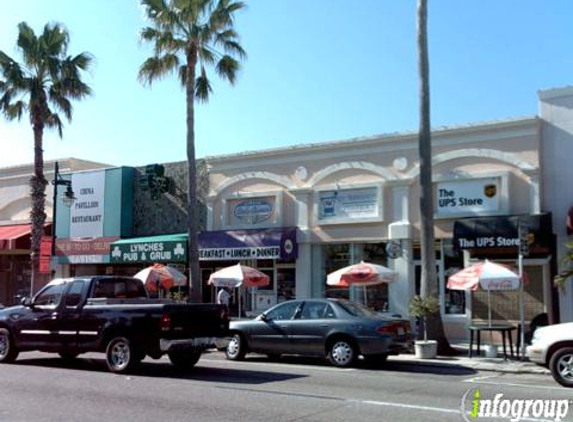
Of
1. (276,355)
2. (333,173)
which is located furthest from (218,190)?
(276,355)

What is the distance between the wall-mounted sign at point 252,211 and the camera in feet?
77.2

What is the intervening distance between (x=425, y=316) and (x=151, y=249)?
1126cm

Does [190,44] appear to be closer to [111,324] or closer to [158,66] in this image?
[158,66]

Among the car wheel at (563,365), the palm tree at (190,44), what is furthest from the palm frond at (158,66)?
the car wheel at (563,365)

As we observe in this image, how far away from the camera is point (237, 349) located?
16.2 m

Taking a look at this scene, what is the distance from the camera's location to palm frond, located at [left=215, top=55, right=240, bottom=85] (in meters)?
22.9

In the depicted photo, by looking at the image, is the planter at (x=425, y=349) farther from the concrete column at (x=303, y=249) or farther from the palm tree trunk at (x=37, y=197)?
the palm tree trunk at (x=37, y=197)

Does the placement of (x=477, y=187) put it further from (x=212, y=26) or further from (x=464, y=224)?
(x=212, y=26)

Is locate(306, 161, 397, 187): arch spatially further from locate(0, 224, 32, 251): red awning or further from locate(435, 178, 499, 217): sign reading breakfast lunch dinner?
locate(0, 224, 32, 251): red awning

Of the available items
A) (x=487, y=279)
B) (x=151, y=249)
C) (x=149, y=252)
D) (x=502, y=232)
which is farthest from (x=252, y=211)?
(x=487, y=279)

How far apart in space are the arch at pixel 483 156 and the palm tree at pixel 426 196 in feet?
9.09

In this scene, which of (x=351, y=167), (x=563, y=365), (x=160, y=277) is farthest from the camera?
(x=351, y=167)

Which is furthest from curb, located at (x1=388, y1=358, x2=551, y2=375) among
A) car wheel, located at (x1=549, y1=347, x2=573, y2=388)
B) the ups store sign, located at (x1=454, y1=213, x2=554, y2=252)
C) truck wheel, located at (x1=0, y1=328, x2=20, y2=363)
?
truck wheel, located at (x1=0, y1=328, x2=20, y2=363)

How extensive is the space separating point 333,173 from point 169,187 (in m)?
7.07
